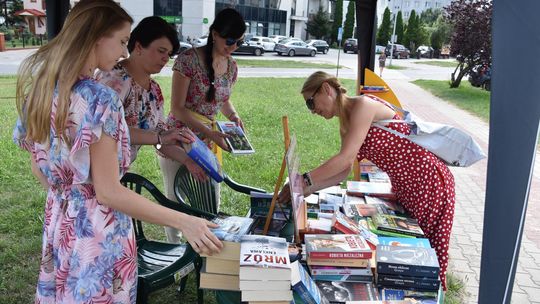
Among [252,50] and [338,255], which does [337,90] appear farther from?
[252,50]

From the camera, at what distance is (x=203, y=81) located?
2.82 m

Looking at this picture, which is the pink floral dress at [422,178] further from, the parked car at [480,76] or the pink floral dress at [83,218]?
the parked car at [480,76]

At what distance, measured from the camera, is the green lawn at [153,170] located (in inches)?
125

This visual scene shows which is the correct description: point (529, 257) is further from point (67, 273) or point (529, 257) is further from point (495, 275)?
point (67, 273)

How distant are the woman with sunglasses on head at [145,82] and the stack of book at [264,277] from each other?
959 millimetres

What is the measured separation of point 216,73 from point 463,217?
130 inches

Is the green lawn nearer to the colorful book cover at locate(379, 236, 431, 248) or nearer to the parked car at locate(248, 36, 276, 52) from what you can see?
the colorful book cover at locate(379, 236, 431, 248)

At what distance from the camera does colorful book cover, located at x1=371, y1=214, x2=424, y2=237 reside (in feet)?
6.80

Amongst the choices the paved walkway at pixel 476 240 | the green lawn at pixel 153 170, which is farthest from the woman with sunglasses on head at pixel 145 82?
the paved walkway at pixel 476 240

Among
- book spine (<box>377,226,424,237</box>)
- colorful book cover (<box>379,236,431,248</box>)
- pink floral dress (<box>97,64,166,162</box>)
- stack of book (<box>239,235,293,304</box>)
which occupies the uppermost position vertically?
pink floral dress (<box>97,64,166,162</box>)

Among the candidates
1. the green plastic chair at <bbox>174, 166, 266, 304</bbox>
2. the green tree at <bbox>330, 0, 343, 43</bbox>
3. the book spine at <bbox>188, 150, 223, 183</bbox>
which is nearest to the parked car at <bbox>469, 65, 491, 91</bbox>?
the green plastic chair at <bbox>174, 166, 266, 304</bbox>

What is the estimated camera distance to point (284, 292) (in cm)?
138

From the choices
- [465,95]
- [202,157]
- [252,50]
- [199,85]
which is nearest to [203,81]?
[199,85]

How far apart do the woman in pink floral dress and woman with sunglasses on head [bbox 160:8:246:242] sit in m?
1.31
